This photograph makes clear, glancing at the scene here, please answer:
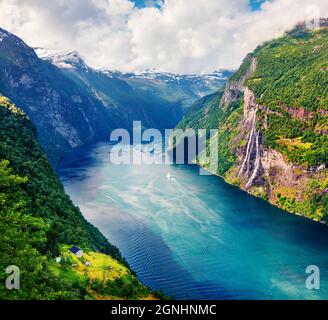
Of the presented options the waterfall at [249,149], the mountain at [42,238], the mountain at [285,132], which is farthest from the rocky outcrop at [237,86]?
the mountain at [42,238]

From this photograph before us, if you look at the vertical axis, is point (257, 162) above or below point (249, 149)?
below

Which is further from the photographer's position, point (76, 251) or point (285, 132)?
point (285, 132)

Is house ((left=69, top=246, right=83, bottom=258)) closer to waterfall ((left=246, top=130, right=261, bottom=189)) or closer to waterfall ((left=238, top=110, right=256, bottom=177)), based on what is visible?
waterfall ((left=246, top=130, right=261, bottom=189))

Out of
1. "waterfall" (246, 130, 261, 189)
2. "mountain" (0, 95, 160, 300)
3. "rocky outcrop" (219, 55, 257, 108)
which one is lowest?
"mountain" (0, 95, 160, 300)

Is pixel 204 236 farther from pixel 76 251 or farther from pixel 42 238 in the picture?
pixel 42 238

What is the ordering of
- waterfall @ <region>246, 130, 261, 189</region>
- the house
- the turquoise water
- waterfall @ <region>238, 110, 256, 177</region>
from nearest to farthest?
1. the house
2. the turquoise water
3. waterfall @ <region>246, 130, 261, 189</region>
4. waterfall @ <region>238, 110, 256, 177</region>

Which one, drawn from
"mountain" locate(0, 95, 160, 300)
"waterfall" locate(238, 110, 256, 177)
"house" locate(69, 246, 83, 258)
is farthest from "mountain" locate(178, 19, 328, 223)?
"house" locate(69, 246, 83, 258)

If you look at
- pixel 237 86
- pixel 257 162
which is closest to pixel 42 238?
pixel 257 162
